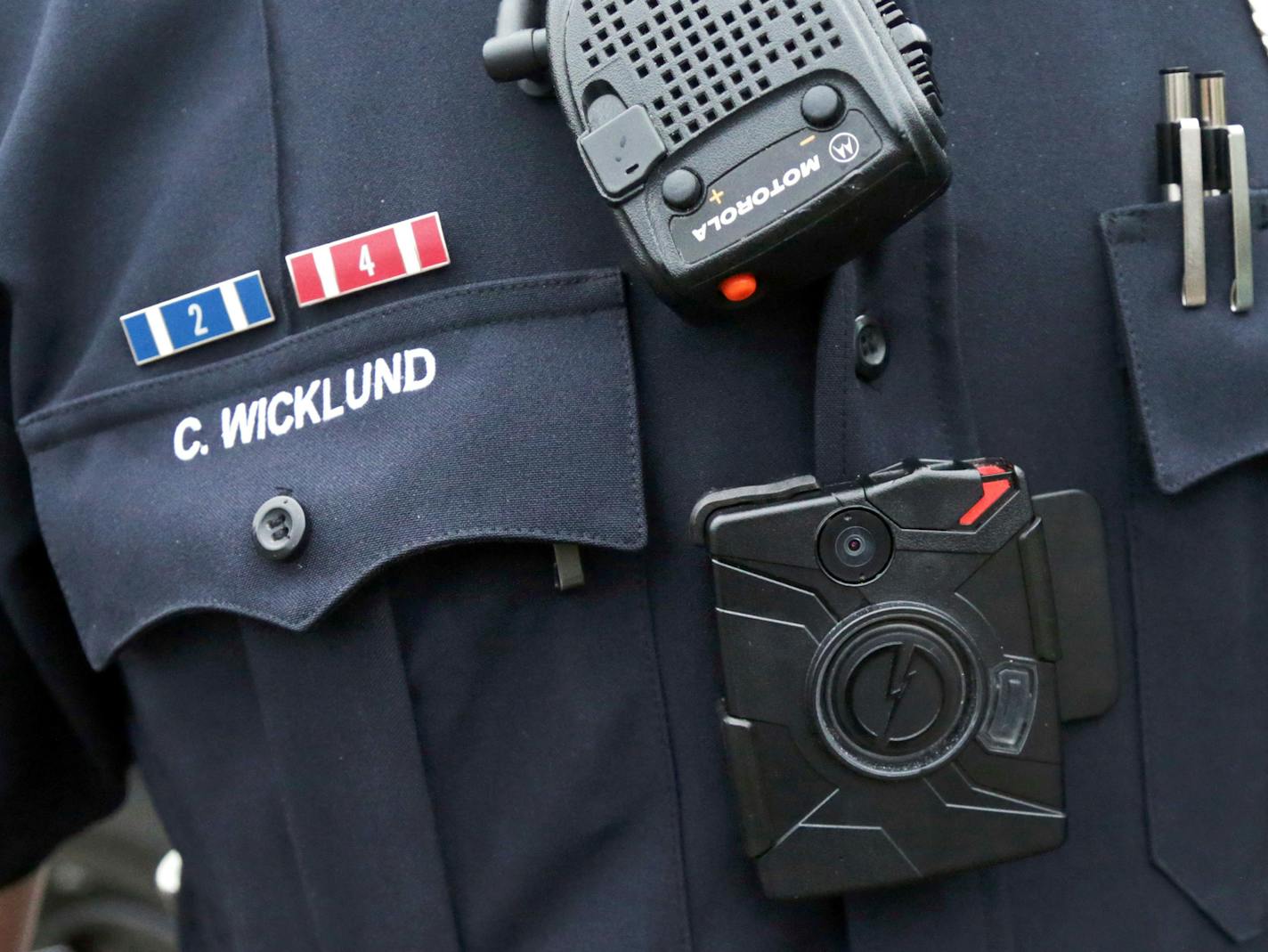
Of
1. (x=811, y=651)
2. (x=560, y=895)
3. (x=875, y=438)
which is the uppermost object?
(x=875, y=438)

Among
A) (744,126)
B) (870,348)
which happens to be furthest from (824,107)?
(870,348)

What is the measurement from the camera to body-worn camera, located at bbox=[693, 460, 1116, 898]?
768mm

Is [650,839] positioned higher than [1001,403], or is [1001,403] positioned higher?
[1001,403]

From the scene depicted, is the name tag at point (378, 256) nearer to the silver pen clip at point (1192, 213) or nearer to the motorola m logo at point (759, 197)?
the motorola m logo at point (759, 197)

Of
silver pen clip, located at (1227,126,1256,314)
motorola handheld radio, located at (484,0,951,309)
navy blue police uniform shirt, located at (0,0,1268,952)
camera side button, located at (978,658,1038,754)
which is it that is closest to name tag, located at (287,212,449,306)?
navy blue police uniform shirt, located at (0,0,1268,952)

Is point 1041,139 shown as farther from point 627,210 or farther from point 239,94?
point 239,94

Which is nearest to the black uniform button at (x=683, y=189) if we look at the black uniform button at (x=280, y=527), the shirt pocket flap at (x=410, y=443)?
the shirt pocket flap at (x=410, y=443)

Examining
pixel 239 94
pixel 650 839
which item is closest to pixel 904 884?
pixel 650 839

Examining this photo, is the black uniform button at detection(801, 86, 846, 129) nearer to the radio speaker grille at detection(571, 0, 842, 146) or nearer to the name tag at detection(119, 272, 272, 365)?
the radio speaker grille at detection(571, 0, 842, 146)

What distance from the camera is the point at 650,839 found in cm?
86

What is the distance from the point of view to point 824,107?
71 centimetres

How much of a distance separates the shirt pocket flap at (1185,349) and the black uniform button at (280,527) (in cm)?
58

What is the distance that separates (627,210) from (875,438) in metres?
0.22

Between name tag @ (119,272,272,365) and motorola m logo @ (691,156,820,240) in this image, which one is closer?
motorola m logo @ (691,156,820,240)
